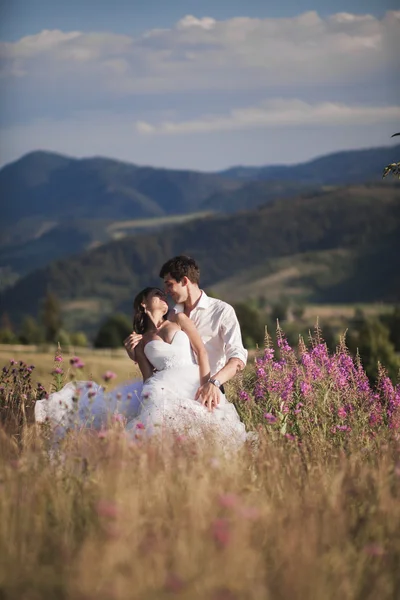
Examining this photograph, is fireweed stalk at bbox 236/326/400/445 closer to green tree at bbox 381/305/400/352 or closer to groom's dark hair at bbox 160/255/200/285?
groom's dark hair at bbox 160/255/200/285

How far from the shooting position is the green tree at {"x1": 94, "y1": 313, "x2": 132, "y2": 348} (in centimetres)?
6962

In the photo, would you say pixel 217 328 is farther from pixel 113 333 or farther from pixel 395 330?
pixel 395 330

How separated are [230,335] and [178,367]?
424mm

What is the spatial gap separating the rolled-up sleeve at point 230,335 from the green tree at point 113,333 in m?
62.4

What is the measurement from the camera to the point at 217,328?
5762mm

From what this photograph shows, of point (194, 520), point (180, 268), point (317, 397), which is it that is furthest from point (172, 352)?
point (194, 520)

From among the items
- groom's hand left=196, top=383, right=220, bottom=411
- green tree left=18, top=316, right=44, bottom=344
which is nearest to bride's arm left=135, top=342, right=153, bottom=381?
groom's hand left=196, top=383, right=220, bottom=411

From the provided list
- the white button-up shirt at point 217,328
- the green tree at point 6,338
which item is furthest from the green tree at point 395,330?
the white button-up shirt at point 217,328

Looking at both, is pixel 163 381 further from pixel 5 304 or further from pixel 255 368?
pixel 5 304

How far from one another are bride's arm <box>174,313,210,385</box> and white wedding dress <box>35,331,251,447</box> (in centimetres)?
4

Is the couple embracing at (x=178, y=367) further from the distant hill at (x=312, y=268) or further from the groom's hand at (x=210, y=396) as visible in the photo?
the distant hill at (x=312, y=268)

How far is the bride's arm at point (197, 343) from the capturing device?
5.52 m

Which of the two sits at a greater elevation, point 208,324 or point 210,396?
point 208,324

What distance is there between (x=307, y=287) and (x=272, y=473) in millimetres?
143537
